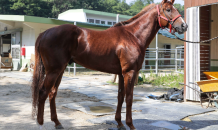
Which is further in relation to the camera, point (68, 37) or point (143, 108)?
point (143, 108)

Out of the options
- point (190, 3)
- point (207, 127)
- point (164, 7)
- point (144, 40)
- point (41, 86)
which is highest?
point (190, 3)

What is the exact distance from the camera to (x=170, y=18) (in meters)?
3.58

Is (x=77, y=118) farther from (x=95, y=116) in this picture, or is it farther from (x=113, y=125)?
(x=113, y=125)

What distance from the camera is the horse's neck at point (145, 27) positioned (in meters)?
3.64

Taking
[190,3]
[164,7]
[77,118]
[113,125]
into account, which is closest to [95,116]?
[77,118]

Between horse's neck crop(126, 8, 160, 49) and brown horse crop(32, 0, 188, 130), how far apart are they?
4 centimetres

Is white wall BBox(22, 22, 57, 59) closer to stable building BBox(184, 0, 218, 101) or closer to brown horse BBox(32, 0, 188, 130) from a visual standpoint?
stable building BBox(184, 0, 218, 101)

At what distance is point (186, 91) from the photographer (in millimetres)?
5984

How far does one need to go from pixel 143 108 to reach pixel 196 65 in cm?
215

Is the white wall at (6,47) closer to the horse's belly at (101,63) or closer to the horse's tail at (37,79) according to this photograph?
the horse's tail at (37,79)

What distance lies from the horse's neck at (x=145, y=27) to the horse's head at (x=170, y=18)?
4.5 inches

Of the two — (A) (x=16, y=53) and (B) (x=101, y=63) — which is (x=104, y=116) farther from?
(A) (x=16, y=53)

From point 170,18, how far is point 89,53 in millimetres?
1513

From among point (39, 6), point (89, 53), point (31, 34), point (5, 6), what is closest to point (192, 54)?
point (89, 53)
